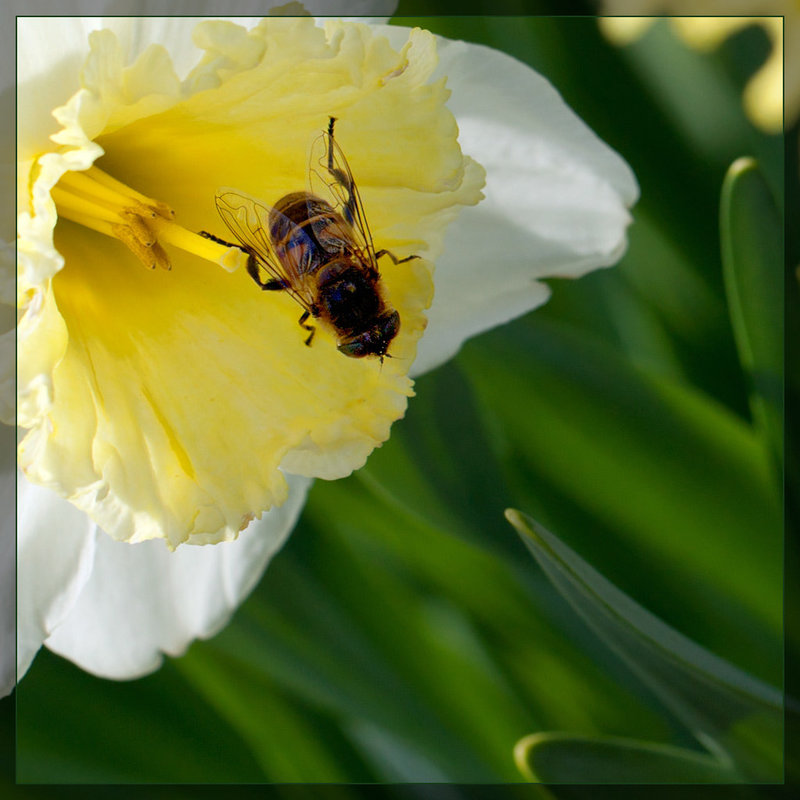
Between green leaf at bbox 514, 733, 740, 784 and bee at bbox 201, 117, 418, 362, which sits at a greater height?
bee at bbox 201, 117, 418, 362

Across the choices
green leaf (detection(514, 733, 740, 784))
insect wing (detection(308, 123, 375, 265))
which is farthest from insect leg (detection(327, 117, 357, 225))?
green leaf (detection(514, 733, 740, 784))

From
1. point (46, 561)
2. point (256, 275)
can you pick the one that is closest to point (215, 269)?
point (256, 275)

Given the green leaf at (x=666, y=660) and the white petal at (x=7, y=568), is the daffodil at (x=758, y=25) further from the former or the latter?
the white petal at (x=7, y=568)

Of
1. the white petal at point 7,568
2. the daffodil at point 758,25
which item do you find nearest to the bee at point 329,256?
the white petal at point 7,568

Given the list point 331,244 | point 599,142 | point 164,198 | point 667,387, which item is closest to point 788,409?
point 667,387

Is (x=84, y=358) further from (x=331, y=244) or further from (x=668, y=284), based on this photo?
(x=668, y=284)

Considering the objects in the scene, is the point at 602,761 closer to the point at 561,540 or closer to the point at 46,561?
the point at 561,540

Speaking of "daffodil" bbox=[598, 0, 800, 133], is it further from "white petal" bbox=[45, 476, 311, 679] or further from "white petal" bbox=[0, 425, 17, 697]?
"white petal" bbox=[0, 425, 17, 697]
